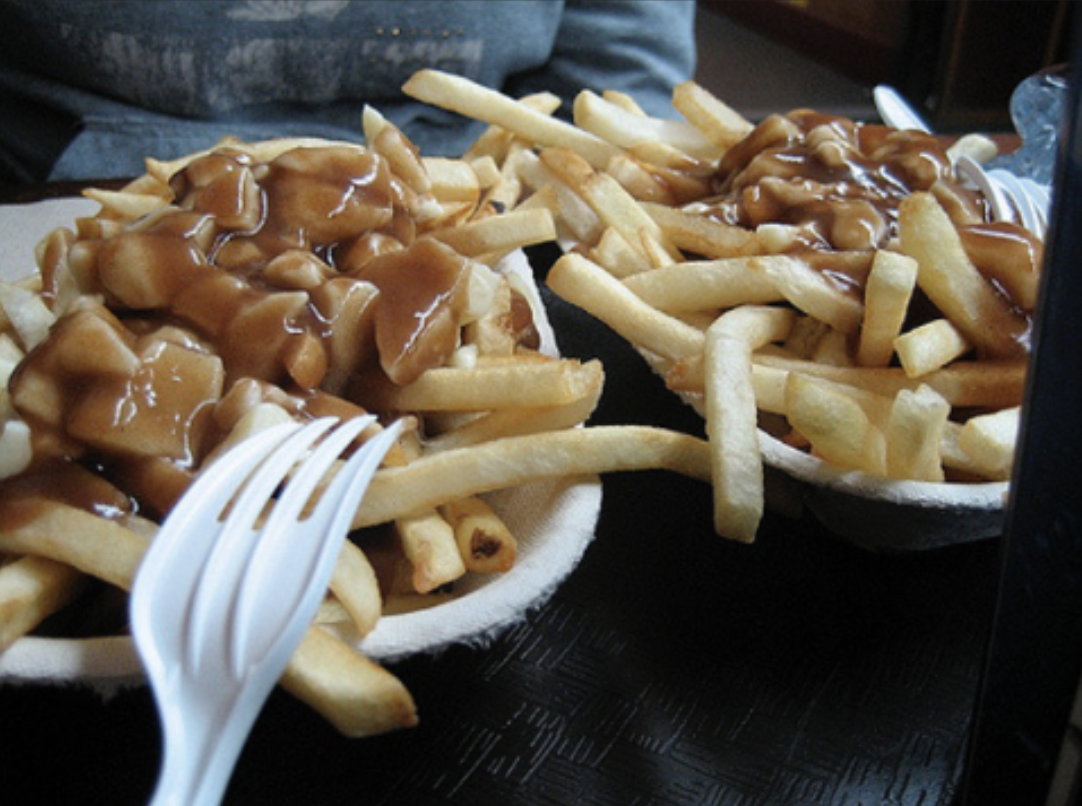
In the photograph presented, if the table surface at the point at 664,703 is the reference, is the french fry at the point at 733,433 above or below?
above

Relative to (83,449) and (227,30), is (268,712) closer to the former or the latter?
(83,449)

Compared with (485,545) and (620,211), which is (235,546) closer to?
(485,545)

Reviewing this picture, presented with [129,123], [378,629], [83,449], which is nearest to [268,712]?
[378,629]

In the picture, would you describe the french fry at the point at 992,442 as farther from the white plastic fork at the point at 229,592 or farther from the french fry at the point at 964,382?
the white plastic fork at the point at 229,592

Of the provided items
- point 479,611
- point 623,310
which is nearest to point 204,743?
point 479,611

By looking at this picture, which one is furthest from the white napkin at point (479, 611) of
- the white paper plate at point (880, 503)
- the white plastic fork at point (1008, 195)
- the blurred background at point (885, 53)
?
the blurred background at point (885, 53)
